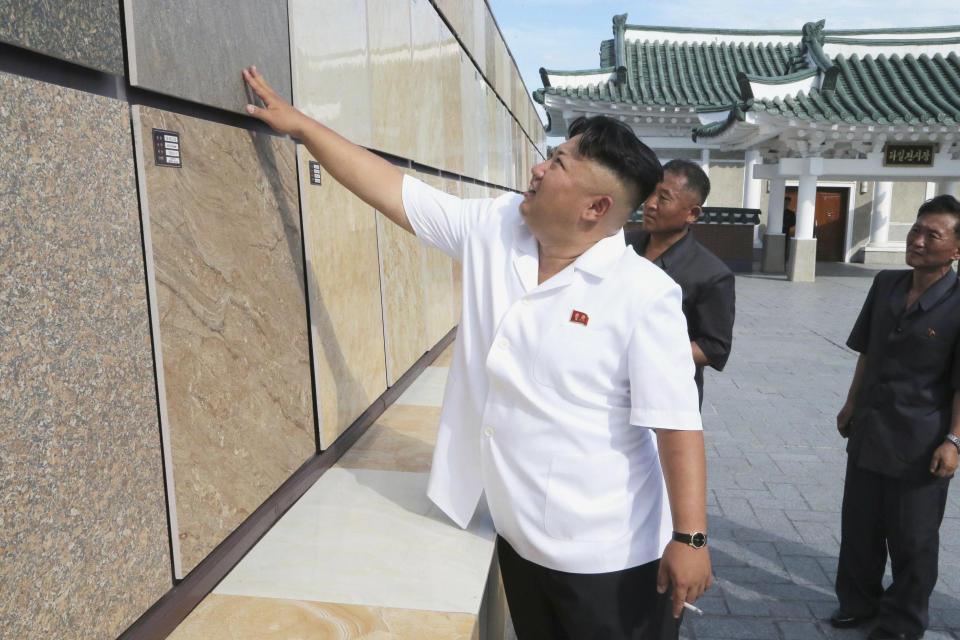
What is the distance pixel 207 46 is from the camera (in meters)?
1.73

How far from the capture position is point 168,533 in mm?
1561

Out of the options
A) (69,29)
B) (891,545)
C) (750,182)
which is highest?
(750,182)

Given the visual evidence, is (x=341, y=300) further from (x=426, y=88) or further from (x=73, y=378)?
(x=426, y=88)

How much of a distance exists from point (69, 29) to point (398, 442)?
192 centimetres

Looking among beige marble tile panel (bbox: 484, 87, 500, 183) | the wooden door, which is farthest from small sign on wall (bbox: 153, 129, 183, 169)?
the wooden door

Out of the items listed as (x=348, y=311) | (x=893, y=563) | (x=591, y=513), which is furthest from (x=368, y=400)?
(x=893, y=563)

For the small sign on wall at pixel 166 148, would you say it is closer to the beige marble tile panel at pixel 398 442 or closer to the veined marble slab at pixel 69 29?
the veined marble slab at pixel 69 29

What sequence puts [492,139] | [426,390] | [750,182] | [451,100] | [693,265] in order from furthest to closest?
[750,182], [492,139], [451,100], [426,390], [693,265]

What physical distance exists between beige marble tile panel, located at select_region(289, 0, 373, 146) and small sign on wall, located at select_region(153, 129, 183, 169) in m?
0.73

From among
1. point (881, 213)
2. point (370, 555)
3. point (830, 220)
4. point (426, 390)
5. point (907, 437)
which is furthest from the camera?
point (830, 220)

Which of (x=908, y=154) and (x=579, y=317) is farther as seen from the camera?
(x=908, y=154)

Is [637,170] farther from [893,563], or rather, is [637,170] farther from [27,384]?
[893,563]

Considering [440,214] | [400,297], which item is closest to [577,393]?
[440,214]

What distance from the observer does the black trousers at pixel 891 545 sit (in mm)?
2742
